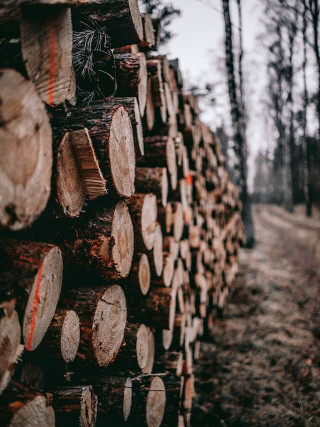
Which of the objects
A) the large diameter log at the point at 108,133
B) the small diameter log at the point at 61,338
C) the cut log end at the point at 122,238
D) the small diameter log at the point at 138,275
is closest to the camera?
the small diameter log at the point at 61,338

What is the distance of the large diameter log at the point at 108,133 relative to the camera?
4.74ft

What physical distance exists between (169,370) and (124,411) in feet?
2.27

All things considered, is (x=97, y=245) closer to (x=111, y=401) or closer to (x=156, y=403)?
(x=111, y=401)

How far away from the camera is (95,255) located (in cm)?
150

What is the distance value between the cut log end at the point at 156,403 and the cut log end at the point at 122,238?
82 centimetres

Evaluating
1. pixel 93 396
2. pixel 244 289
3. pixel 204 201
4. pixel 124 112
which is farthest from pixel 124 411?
pixel 244 289

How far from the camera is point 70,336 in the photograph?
1396mm

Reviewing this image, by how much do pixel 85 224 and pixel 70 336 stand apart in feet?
1.72

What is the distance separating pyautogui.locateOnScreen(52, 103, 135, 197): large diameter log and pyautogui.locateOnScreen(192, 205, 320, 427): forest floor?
7.23 ft

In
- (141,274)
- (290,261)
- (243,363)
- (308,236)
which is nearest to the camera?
(141,274)

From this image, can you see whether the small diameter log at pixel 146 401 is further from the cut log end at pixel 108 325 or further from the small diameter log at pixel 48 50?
the small diameter log at pixel 48 50

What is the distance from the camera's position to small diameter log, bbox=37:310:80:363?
52.3 inches

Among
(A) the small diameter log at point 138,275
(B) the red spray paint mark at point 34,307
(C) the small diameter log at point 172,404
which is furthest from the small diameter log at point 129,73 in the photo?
(C) the small diameter log at point 172,404

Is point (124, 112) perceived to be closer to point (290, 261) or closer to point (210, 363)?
point (210, 363)
